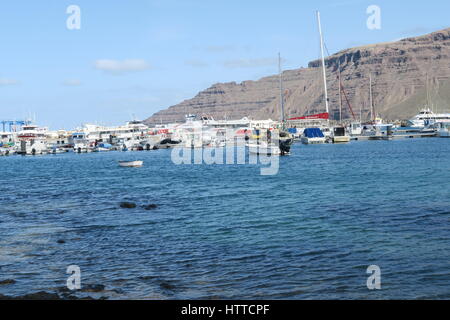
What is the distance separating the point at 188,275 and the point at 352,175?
3814 centimetres

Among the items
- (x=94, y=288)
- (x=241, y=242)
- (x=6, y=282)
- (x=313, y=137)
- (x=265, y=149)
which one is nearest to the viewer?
(x=94, y=288)

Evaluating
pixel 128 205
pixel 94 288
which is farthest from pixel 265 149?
pixel 94 288

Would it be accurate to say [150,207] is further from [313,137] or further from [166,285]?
[313,137]

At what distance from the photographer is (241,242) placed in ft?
71.7

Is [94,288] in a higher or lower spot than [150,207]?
lower

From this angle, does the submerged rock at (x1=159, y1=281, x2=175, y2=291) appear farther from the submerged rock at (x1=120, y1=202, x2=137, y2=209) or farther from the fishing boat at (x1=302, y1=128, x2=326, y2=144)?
the fishing boat at (x1=302, y1=128, x2=326, y2=144)

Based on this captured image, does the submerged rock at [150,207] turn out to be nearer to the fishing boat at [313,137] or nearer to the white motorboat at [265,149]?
the white motorboat at [265,149]

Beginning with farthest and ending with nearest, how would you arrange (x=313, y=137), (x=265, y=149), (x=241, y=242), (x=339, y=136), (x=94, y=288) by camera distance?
(x=313, y=137), (x=339, y=136), (x=265, y=149), (x=241, y=242), (x=94, y=288)

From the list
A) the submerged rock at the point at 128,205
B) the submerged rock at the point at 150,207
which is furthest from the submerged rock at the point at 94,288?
the submerged rock at the point at 128,205

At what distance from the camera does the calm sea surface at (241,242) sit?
51.0 feet

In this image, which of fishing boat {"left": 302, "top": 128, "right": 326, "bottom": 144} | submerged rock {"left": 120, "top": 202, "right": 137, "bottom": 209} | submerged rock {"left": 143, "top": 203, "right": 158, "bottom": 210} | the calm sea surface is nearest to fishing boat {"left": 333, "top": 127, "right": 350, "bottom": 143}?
fishing boat {"left": 302, "top": 128, "right": 326, "bottom": 144}
